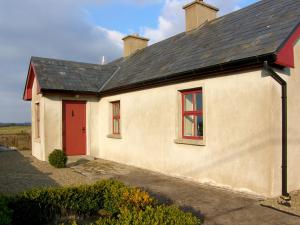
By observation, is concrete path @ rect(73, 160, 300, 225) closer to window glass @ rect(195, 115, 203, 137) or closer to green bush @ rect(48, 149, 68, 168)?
window glass @ rect(195, 115, 203, 137)

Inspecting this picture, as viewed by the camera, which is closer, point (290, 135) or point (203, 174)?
point (290, 135)

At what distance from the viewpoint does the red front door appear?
1348cm

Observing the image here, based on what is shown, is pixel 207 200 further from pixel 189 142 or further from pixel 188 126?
pixel 188 126

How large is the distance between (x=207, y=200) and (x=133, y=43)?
13.0 metres

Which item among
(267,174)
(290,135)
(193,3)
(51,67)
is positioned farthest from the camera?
(51,67)

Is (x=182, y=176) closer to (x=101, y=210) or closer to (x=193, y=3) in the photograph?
(x=101, y=210)

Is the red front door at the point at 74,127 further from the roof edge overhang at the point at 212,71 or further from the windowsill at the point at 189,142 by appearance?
the windowsill at the point at 189,142

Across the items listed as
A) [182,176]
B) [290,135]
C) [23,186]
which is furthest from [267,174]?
[23,186]

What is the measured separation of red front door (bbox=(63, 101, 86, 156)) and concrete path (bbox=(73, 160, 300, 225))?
3.57 meters

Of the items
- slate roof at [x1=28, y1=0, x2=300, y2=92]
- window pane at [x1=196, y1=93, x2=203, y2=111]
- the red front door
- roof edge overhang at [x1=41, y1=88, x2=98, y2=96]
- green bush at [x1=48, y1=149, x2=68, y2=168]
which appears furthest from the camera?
the red front door

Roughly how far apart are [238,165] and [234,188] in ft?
2.01

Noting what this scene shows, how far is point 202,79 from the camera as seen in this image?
857 centimetres

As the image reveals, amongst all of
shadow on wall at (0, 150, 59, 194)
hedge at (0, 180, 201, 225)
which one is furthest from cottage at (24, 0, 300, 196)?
hedge at (0, 180, 201, 225)

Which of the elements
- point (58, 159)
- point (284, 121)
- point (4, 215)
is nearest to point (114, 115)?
point (58, 159)
